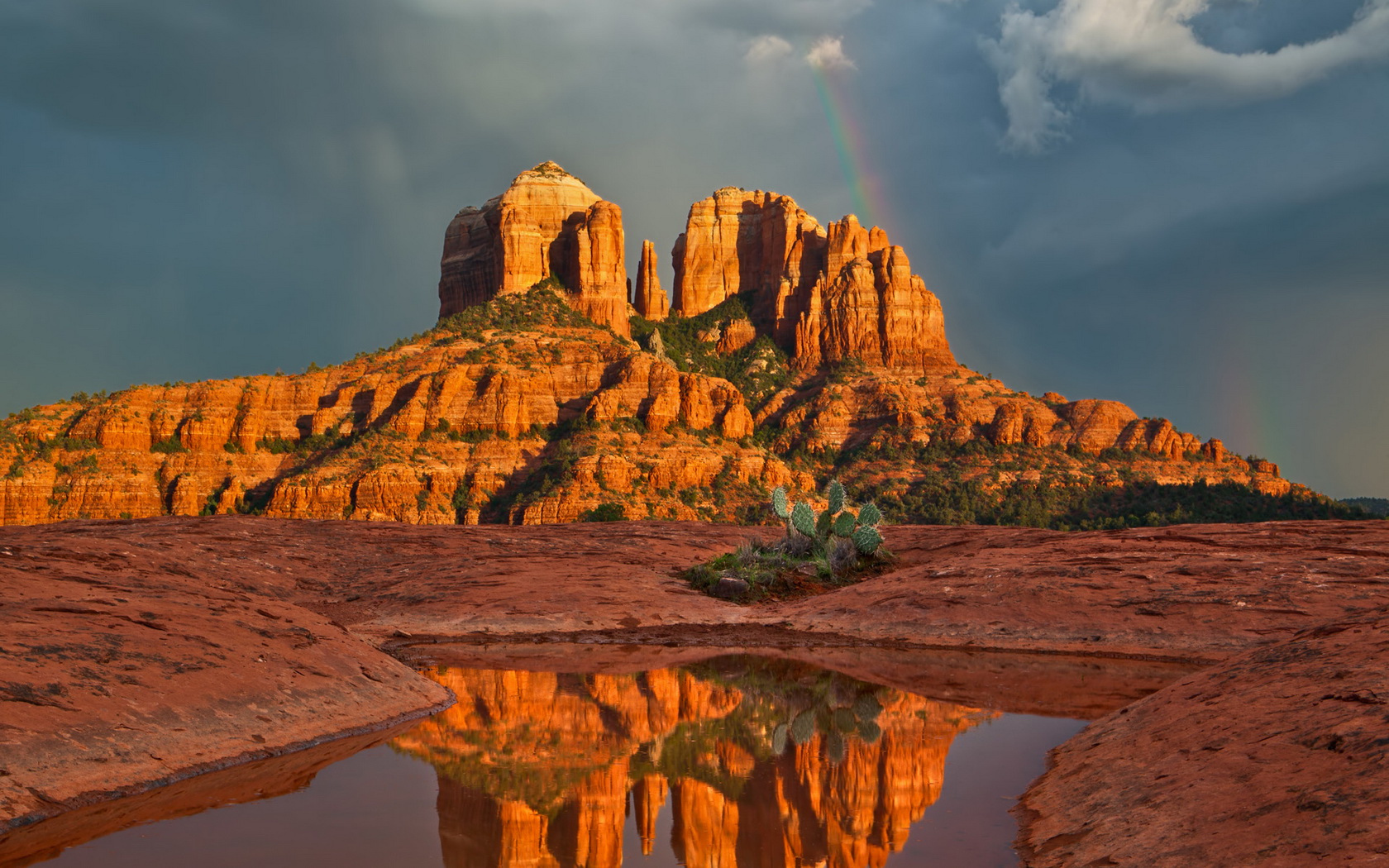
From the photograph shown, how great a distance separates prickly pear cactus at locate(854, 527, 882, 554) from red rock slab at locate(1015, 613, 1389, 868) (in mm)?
18424

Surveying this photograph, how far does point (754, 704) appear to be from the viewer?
14.0m

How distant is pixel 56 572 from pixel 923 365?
152474 millimetres

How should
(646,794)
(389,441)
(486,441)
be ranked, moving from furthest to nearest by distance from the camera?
(486,441) < (389,441) < (646,794)

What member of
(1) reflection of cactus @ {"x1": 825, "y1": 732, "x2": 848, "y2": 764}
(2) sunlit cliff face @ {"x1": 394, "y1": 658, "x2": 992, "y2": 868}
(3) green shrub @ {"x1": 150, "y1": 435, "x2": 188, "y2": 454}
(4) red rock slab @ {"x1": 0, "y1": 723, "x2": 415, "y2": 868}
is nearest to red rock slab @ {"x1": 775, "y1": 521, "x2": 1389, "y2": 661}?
(2) sunlit cliff face @ {"x1": 394, "y1": 658, "x2": 992, "y2": 868}

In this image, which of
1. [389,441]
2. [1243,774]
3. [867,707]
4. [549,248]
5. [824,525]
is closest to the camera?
[1243,774]

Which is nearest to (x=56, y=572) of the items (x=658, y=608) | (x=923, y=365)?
(x=658, y=608)

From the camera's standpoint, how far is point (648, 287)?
580 ft

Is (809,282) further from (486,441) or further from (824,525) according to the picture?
(824,525)

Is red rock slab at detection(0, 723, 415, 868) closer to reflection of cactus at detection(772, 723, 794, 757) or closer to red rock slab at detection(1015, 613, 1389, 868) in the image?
reflection of cactus at detection(772, 723, 794, 757)

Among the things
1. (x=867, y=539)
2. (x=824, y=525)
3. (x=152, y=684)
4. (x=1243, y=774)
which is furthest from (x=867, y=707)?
(x=824, y=525)

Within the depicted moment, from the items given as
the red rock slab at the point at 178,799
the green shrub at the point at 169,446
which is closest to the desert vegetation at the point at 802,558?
the red rock slab at the point at 178,799

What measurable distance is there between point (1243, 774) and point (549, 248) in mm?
160353

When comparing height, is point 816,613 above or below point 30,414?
below

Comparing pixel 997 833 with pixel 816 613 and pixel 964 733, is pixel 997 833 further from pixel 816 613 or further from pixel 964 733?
pixel 816 613
